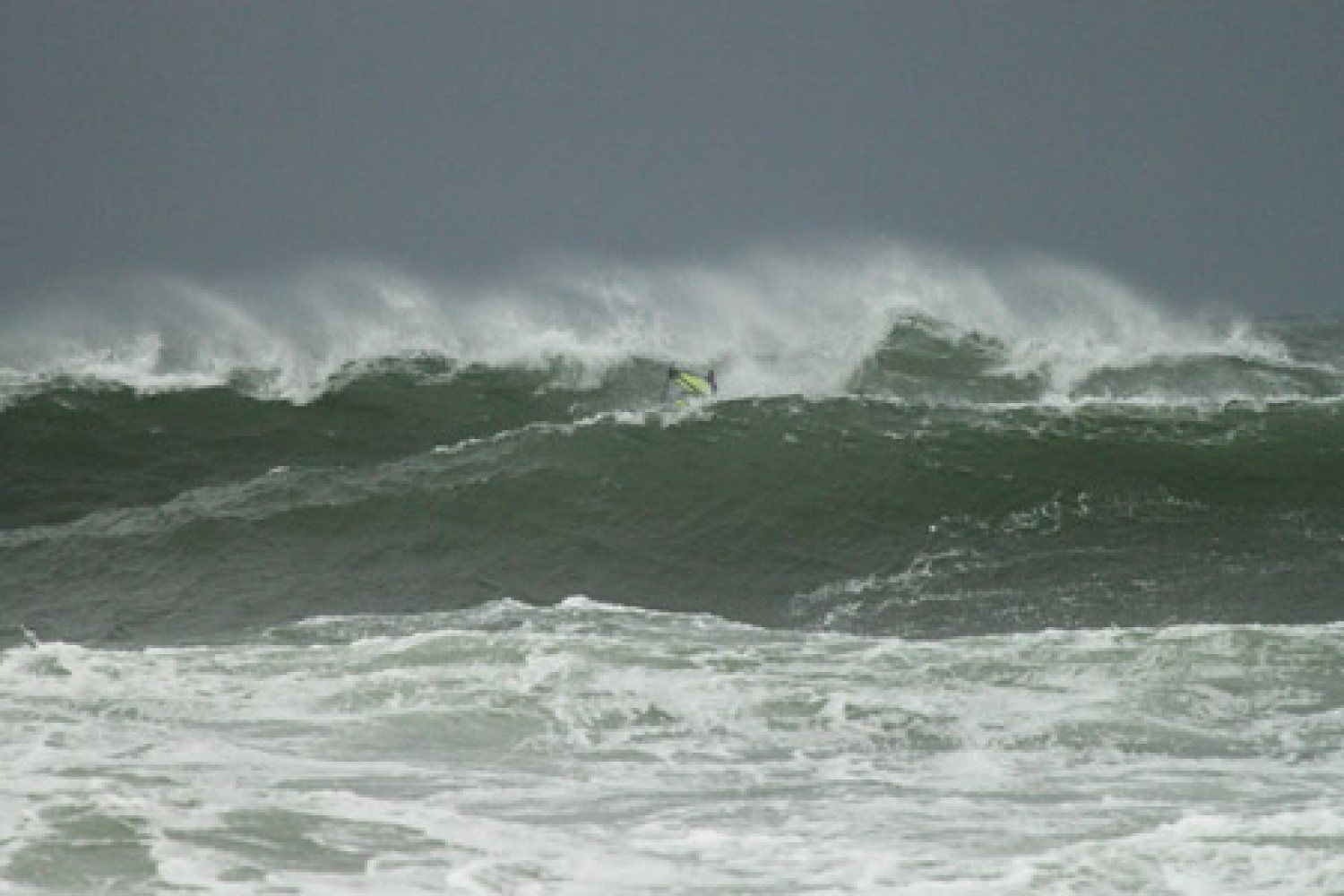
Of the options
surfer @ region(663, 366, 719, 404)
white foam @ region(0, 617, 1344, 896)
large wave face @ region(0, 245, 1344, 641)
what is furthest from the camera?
surfer @ region(663, 366, 719, 404)

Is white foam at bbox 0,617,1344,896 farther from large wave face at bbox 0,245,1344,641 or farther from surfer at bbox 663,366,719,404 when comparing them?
surfer at bbox 663,366,719,404

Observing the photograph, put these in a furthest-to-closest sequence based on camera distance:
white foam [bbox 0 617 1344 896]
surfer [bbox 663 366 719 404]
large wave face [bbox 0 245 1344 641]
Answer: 1. surfer [bbox 663 366 719 404]
2. large wave face [bbox 0 245 1344 641]
3. white foam [bbox 0 617 1344 896]

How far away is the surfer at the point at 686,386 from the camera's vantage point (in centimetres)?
1889

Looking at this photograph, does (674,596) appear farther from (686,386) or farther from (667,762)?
(686,386)

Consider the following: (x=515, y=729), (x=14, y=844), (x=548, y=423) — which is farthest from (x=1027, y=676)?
(x=548, y=423)

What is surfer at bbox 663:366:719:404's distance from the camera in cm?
1889

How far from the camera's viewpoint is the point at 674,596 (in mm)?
13414

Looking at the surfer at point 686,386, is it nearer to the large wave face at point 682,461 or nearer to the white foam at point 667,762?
the large wave face at point 682,461

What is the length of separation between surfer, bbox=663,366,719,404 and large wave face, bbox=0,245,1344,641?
342mm

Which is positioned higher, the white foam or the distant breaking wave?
the distant breaking wave

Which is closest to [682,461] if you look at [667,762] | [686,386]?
[686,386]

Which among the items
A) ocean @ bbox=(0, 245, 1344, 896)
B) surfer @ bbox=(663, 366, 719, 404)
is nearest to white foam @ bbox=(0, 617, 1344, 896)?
ocean @ bbox=(0, 245, 1344, 896)

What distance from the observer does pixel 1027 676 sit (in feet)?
34.7

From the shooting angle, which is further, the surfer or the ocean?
the surfer
